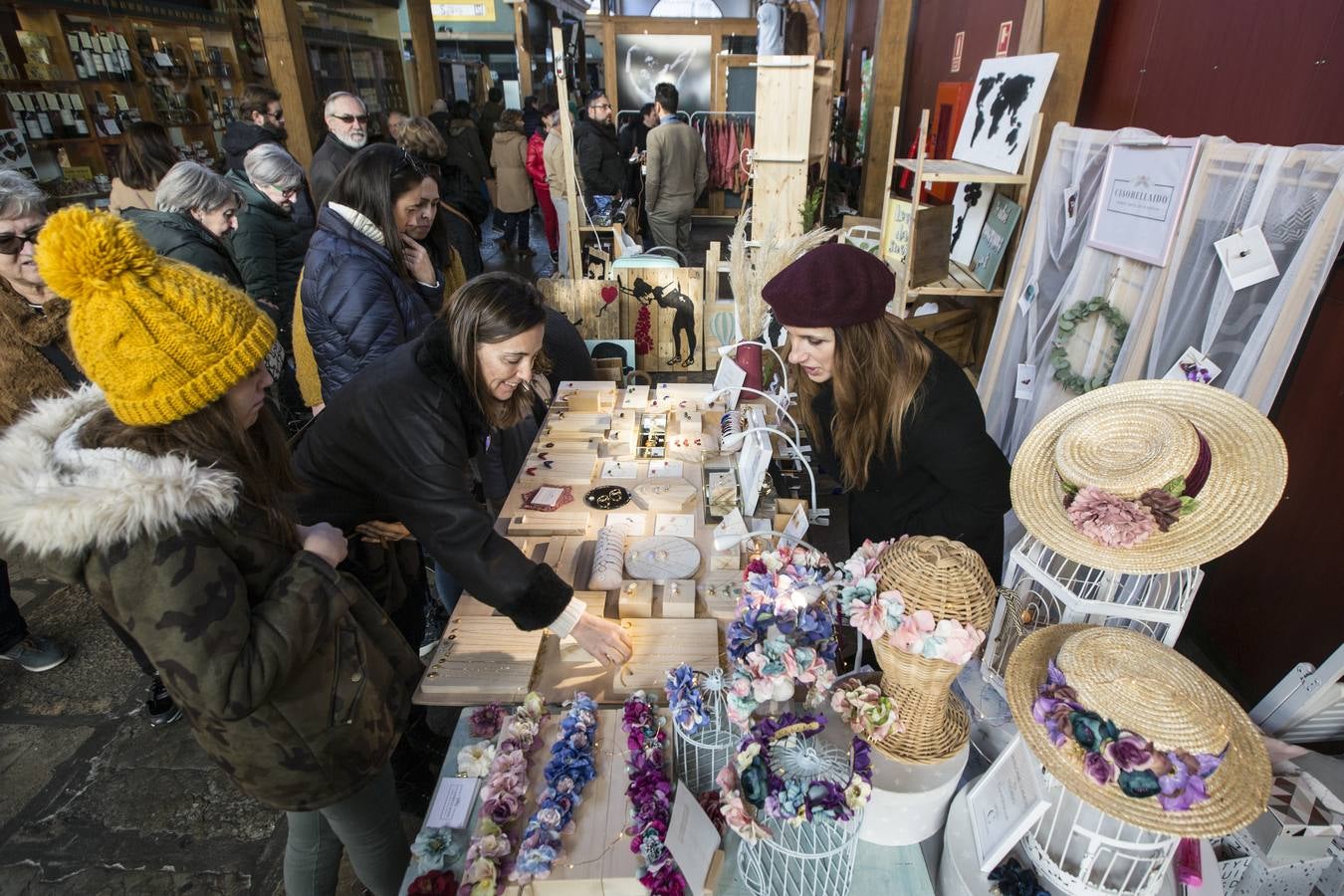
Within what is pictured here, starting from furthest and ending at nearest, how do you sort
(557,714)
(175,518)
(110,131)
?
(110,131)
(557,714)
(175,518)

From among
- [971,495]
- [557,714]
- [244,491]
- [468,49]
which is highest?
[468,49]

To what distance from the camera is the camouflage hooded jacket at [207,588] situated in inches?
38.4

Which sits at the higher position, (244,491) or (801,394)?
(244,491)

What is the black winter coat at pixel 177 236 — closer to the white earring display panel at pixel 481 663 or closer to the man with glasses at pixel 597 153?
the white earring display panel at pixel 481 663

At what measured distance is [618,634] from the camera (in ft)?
5.13

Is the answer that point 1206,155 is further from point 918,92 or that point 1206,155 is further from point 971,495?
point 918,92

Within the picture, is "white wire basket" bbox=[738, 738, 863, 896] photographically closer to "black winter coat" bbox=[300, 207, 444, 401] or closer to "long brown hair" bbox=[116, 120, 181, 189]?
"black winter coat" bbox=[300, 207, 444, 401]

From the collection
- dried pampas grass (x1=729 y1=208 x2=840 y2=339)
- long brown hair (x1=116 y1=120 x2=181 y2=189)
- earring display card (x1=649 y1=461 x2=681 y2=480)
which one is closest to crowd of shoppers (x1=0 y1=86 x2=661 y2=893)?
earring display card (x1=649 y1=461 x2=681 y2=480)

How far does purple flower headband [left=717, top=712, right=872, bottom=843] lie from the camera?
3.21ft

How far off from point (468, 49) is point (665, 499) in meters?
16.4

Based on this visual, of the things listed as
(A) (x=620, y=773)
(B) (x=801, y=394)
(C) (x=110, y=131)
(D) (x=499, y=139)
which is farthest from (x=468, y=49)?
(A) (x=620, y=773)

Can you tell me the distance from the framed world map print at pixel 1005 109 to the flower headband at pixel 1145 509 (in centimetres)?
270

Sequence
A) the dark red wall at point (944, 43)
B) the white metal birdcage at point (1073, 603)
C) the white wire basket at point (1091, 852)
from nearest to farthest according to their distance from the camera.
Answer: the white wire basket at point (1091, 852) < the white metal birdcage at point (1073, 603) < the dark red wall at point (944, 43)

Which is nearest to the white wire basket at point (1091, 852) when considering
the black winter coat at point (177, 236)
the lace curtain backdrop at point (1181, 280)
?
the lace curtain backdrop at point (1181, 280)
